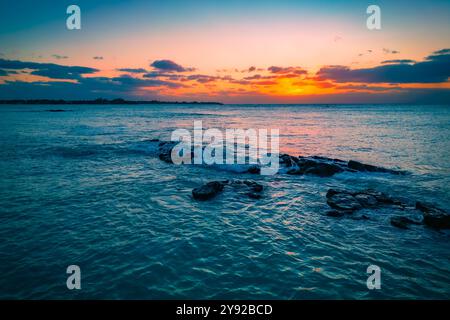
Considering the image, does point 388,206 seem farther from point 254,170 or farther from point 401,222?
point 254,170

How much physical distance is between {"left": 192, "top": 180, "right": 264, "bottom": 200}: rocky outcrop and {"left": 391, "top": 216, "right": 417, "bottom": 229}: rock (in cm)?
642

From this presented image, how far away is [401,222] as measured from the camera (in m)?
10.8

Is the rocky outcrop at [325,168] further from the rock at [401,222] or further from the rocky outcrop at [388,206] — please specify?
the rock at [401,222]

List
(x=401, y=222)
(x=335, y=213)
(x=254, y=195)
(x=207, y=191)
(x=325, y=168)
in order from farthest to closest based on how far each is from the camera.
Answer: (x=325, y=168) → (x=254, y=195) → (x=207, y=191) → (x=335, y=213) → (x=401, y=222)

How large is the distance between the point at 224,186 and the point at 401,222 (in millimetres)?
9312

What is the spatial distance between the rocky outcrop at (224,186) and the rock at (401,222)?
21.1 ft

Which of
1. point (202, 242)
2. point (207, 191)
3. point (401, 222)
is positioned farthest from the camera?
point (207, 191)

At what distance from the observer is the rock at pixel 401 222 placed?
10.6m

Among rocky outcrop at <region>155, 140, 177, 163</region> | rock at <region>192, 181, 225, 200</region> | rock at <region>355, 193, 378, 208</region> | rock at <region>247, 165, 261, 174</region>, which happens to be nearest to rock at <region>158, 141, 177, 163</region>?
rocky outcrop at <region>155, 140, 177, 163</region>

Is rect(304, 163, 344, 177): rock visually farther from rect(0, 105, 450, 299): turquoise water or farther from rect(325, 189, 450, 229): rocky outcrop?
rect(325, 189, 450, 229): rocky outcrop

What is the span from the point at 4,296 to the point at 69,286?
1.50 meters

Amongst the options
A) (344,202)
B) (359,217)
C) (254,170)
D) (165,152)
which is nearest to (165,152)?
(165,152)

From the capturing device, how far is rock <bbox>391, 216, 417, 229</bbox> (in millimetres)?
10606
